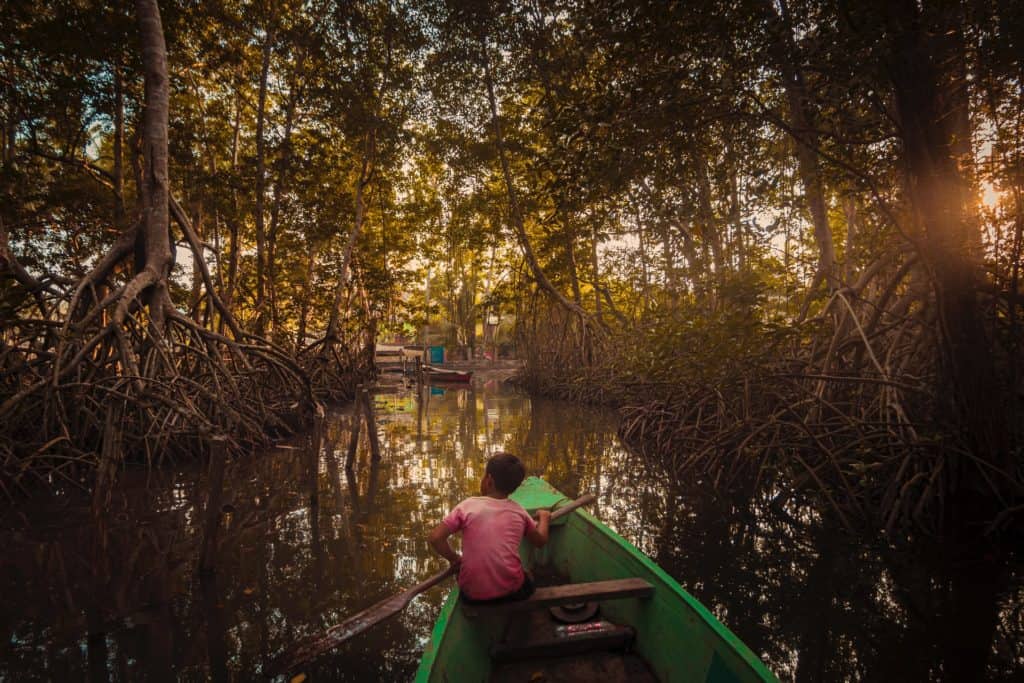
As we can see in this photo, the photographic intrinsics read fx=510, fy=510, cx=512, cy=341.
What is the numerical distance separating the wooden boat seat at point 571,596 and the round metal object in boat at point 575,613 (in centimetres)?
32

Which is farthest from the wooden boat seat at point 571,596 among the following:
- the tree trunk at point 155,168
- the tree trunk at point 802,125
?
the tree trunk at point 155,168

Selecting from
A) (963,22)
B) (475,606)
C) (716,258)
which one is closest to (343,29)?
(716,258)

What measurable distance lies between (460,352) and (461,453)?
87.7ft

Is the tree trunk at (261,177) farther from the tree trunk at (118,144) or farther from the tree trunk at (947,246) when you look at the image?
the tree trunk at (947,246)

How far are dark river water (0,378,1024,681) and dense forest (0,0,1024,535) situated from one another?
1.91ft

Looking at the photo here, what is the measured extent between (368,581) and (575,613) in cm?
173

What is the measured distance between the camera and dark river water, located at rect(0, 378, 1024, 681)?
2811 mm

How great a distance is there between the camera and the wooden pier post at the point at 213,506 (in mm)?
3711

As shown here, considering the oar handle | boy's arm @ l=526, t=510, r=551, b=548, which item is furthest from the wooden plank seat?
the oar handle

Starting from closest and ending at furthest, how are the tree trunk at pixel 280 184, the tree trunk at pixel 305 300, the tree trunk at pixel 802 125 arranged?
the tree trunk at pixel 802 125 < the tree trunk at pixel 280 184 < the tree trunk at pixel 305 300

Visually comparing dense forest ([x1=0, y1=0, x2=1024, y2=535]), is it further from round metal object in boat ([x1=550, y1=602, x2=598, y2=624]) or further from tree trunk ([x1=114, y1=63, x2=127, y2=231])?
round metal object in boat ([x1=550, y1=602, x2=598, y2=624])

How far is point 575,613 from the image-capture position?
2830 mm

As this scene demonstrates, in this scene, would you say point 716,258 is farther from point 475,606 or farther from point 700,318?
point 475,606

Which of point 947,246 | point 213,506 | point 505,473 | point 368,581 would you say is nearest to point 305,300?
point 213,506
